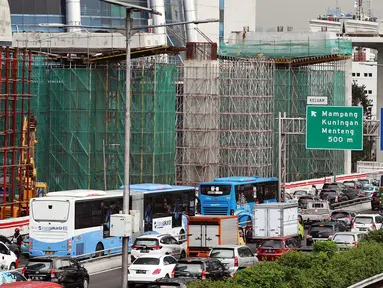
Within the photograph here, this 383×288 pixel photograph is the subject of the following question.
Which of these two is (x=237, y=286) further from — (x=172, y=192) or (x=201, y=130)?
(x=201, y=130)

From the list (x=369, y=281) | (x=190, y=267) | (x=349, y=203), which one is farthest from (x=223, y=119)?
(x=190, y=267)

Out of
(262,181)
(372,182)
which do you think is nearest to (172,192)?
(262,181)

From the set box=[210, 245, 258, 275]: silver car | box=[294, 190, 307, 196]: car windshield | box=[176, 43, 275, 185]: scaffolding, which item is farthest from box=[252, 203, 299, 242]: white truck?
box=[176, 43, 275, 185]: scaffolding

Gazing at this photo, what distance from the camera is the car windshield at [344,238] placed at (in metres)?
39.0

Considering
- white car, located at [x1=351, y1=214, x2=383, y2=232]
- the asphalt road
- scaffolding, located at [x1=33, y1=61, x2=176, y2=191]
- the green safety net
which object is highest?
the green safety net

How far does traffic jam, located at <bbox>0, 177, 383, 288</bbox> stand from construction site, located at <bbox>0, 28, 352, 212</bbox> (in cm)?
1208

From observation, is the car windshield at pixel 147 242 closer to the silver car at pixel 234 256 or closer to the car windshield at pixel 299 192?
the silver car at pixel 234 256

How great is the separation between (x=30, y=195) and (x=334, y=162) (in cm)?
4287

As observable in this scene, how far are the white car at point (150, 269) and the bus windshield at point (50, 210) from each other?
7228 mm

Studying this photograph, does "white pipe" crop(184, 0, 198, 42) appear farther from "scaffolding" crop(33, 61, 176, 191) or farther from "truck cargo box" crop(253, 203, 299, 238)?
"truck cargo box" crop(253, 203, 299, 238)

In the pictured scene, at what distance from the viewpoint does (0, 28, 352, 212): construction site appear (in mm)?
Result: 62906

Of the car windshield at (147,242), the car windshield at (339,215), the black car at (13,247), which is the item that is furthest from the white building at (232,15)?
the car windshield at (147,242)

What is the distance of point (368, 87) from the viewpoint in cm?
19600

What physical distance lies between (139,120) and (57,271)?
1511 inches
